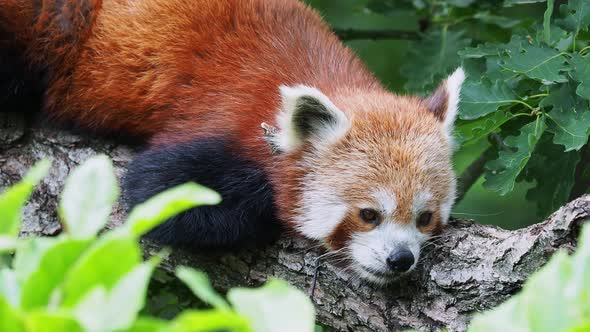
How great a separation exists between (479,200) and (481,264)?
335cm

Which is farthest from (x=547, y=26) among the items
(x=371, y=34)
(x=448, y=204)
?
(x=371, y=34)

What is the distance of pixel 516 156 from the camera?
3.75 metres

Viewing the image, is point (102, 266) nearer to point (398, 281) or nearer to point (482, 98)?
point (398, 281)

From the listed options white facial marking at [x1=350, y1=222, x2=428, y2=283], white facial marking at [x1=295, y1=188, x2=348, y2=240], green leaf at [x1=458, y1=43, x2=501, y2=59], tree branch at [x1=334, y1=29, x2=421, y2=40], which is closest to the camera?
white facial marking at [x1=350, y1=222, x2=428, y2=283]

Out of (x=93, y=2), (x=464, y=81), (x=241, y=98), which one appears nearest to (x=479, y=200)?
(x=464, y=81)

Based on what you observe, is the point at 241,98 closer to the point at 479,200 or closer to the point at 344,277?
the point at 344,277

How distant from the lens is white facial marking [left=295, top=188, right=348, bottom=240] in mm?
3943

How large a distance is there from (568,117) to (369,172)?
3.16ft

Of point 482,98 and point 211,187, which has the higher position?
point 482,98

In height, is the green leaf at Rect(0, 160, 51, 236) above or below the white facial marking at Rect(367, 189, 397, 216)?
above

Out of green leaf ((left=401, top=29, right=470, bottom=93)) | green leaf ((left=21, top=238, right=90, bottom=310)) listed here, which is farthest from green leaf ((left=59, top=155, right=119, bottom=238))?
green leaf ((left=401, top=29, right=470, bottom=93))

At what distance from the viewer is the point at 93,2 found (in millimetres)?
4746

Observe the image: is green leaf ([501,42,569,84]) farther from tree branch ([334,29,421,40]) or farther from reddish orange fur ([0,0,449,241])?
tree branch ([334,29,421,40])

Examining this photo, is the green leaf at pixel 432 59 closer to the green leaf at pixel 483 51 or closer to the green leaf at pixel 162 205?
the green leaf at pixel 483 51
